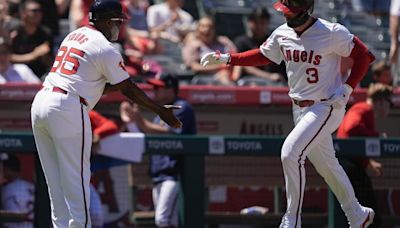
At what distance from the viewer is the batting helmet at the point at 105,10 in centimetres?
714

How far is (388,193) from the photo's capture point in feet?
31.9

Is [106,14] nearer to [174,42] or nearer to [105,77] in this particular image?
[105,77]

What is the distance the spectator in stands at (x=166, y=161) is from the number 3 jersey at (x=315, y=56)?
210 centimetres

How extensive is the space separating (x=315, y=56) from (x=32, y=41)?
474cm

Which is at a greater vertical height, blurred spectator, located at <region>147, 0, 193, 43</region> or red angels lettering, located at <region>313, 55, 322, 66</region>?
red angels lettering, located at <region>313, 55, 322, 66</region>

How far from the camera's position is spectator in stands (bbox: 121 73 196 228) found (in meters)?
9.43

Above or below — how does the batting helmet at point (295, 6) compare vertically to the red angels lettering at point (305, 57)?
above

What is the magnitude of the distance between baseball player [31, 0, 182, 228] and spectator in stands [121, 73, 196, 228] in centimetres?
235

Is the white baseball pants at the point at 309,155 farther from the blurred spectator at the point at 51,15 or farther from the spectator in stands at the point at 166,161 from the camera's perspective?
the blurred spectator at the point at 51,15

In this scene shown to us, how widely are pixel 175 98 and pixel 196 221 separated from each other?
1.39 metres

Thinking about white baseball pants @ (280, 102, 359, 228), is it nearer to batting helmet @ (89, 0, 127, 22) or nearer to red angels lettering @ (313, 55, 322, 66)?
red angels lettering @ (313, 55, 322, 66)

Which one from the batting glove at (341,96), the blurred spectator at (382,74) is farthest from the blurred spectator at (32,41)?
the batting glove at (341,96)

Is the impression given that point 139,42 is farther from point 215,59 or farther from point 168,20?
point 215,59

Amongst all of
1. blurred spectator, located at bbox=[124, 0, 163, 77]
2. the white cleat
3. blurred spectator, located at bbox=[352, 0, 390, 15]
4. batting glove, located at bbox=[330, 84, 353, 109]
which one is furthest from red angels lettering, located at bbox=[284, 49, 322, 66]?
blurred spectator, located at bbox=[352, 0, 390, 15]
